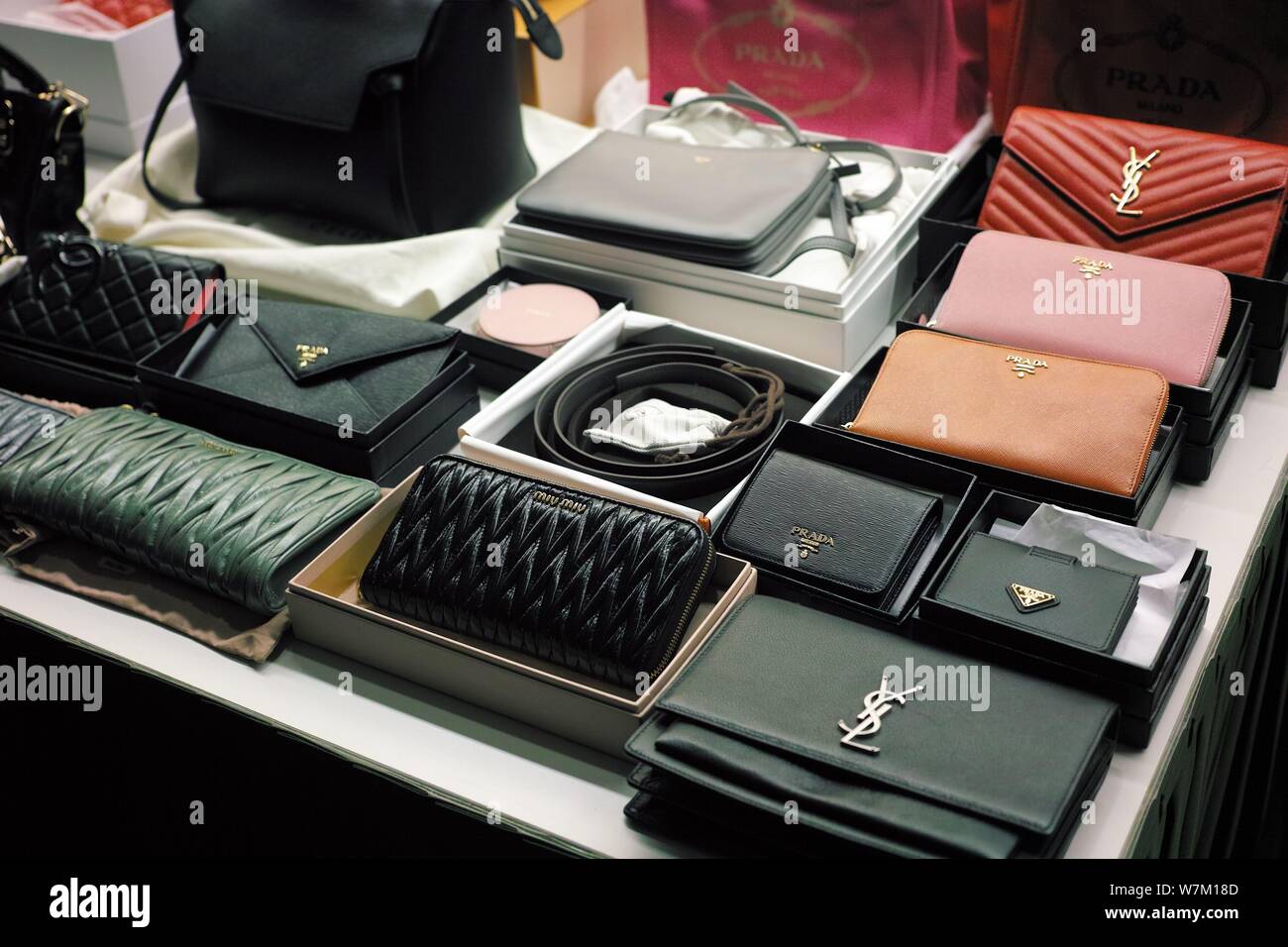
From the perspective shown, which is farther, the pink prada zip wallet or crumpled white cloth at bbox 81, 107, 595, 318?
crumpled white cloth at bbox 81, 107, 595, 318

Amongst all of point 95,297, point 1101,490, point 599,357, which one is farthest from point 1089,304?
point 95,297

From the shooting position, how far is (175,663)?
43.8 inches

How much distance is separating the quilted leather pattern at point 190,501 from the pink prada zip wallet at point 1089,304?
26.4 inches

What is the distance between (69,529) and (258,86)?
67 centimetres

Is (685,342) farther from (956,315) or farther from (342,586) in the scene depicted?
(342,586)

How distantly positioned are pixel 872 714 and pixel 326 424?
64cm

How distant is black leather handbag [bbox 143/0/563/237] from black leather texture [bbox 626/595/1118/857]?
2.90 feet

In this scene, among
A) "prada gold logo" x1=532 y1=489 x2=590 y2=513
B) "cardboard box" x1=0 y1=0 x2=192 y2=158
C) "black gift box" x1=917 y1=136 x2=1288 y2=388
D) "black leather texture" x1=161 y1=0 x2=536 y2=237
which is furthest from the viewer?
"cardboard box" x1=0 y1=0 x2=192 y2=158

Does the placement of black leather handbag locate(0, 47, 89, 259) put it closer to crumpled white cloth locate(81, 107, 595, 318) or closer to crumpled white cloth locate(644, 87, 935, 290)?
crumpled white cloth locate(81, 107, 595, 318)

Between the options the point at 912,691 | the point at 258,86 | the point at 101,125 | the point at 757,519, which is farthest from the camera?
the point at 101,125

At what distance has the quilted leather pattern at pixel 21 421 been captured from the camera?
50.6 inches

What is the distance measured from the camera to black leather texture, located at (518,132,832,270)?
4.65 feet

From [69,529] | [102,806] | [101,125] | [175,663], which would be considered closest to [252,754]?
[175,663]

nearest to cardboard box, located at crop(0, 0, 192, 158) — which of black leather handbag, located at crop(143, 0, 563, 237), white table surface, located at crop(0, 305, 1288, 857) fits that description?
black leather handbag, located at crop(143, 0, 563, 237)
